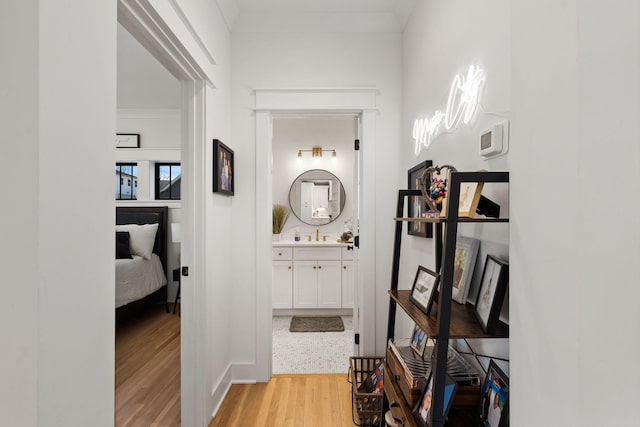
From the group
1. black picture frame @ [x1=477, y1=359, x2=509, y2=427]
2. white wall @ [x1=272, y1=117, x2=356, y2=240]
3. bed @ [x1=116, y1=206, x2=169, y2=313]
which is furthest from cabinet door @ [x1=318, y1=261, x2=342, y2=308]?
black picture frame @ [x1=477, y1=359, x2=509, y2=427]

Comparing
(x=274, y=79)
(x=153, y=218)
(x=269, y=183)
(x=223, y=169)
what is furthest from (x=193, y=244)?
(x=153, y=218)

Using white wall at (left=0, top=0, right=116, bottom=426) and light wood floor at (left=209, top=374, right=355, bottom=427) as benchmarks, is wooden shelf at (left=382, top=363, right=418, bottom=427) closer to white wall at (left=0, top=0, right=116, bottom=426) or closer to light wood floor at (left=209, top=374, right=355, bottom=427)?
light wood floor at (left=209, top=374, right=355, bottom=427)

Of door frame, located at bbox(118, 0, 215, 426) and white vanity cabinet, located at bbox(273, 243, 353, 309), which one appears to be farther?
white vanity cabinet, located at bbox(273, 243, 353, 309)

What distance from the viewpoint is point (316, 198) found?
15.6 feet

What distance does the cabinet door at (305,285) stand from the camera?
4191 millimetres

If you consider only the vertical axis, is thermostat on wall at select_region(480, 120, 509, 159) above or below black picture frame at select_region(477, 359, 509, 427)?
above

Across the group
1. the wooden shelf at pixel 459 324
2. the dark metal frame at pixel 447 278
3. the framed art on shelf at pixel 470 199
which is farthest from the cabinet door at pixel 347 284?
the dark metal frame at pixel 447 278

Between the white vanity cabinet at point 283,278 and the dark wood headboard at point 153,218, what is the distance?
1.57 meters

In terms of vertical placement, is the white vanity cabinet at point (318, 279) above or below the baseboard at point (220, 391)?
above

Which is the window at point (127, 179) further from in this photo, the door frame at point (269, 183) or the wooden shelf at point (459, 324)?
the wooden shelf at point (459, 324)

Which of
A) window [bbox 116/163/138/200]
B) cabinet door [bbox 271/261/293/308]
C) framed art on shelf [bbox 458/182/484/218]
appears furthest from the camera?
window [bbox 116/163/138/200]

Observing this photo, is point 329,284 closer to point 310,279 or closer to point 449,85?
point 310,279

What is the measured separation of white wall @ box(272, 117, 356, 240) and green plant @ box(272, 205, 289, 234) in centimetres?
6

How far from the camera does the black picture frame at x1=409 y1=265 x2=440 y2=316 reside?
4.58ft
